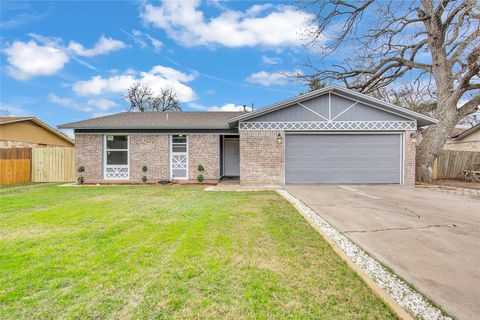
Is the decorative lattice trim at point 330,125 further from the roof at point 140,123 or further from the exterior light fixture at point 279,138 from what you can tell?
the roof at point 140,123

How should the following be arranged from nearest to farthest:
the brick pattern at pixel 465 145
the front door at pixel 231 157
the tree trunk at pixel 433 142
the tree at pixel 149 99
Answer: the tree trunk at pixel 433 142
the front door at pixel 231 157
the brick pattern at pixel 465 145
the tree at pixel 149 99

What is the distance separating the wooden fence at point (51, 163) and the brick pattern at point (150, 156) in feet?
13.7

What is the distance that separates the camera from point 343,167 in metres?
11.0

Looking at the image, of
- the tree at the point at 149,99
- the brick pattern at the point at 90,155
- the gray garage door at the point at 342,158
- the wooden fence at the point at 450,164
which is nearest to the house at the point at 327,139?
the gray garage door at the point at 342,158

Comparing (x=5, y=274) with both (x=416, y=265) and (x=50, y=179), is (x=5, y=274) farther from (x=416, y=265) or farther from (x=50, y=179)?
(x=50, y=179)

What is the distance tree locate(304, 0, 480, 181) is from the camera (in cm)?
1191

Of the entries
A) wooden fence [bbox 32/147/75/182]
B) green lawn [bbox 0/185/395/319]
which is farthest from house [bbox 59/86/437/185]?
green lawn [bbox 0/185/395/319]

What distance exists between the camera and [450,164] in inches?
564

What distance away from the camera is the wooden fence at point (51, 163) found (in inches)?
521

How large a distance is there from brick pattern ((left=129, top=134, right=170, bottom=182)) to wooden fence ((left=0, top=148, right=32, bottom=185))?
6.14 meters

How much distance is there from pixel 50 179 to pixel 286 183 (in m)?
12.9

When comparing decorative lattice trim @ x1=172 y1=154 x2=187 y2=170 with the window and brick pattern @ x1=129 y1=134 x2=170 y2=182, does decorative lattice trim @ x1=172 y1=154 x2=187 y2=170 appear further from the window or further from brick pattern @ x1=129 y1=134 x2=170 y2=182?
the window

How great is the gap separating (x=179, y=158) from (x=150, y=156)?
1456 millimetres

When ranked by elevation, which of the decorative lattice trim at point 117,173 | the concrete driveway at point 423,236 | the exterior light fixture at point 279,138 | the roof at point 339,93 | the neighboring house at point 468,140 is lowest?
the concrete driveway at point 423,236
